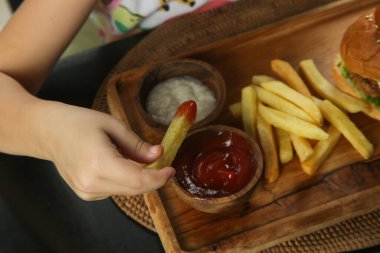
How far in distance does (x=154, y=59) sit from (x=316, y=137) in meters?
0.83

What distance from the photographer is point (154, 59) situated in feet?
6.69

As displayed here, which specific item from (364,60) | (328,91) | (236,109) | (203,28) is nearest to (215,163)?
(236,109)

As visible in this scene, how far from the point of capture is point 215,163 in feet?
4.89

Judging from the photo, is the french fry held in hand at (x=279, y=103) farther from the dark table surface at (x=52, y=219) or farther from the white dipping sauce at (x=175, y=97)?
the dark table surface at (x=52, y=219)

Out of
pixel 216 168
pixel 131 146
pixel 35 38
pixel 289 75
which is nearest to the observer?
pixel 131 146

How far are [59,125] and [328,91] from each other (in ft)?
3.49

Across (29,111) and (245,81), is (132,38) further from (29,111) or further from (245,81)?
(29,111)

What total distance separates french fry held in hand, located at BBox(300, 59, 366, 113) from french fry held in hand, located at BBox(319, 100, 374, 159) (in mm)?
52

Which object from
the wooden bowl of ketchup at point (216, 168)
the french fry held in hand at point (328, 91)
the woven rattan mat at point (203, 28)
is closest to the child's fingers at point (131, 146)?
the wooden bowl of ketchup at point (216, 168)

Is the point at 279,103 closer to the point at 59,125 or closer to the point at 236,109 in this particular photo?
the point at 236,109

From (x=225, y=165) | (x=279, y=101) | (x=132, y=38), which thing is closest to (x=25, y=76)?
(x=132, y=38)

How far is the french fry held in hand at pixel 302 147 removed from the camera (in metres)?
1.57

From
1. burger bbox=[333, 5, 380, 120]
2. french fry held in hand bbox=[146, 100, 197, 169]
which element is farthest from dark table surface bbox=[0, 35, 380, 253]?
burger bbox=[333, 5, 380, 120]

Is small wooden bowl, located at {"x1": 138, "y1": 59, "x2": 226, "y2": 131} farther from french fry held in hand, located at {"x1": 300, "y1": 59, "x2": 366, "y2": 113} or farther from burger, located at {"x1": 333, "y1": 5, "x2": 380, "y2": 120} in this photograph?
burger, located at {"x1": 333, "y1": 5, "x2": 380, "y2": 120}
